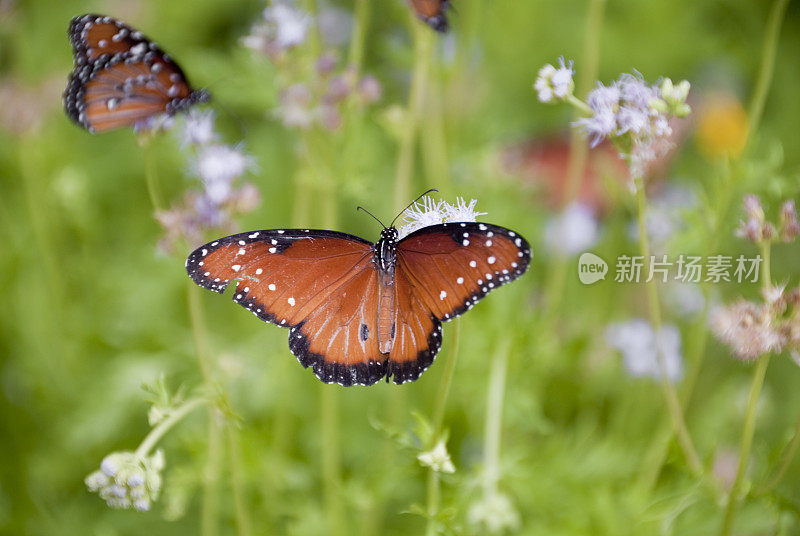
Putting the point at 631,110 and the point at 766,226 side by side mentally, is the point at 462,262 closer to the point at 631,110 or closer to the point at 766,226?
the point at 631,110

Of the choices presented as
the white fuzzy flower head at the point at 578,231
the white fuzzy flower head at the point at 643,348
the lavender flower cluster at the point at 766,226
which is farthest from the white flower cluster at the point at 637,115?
the white fuzzy flower head at the point at 578,231

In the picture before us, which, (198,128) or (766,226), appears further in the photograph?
(198,128)

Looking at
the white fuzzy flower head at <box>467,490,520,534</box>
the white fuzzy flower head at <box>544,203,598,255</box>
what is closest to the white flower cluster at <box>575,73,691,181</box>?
the white fuzzy flower head at <box>467,490,520,534</box>

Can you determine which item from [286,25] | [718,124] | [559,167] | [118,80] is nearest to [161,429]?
[118,80]

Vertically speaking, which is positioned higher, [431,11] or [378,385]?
[431,11]

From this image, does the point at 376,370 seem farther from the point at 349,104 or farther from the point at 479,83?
the point at 479,83

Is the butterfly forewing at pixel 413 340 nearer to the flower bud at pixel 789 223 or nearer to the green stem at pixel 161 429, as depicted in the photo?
the green stem at pixel 161 429

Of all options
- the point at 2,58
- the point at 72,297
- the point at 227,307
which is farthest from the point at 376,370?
the point at 2,58
